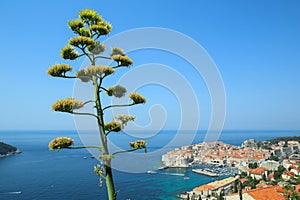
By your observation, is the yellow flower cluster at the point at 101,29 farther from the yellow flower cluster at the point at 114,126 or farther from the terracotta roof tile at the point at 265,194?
the terracotta roof tile at the point at 265,194

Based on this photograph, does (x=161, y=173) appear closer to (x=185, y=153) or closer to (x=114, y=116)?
(x=185, y=153)

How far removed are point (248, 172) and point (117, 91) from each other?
1045 inches

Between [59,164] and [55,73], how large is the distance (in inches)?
1153

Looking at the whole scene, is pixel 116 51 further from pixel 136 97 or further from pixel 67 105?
pixel 67 105

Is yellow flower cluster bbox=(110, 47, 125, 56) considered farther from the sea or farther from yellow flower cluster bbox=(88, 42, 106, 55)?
the sea

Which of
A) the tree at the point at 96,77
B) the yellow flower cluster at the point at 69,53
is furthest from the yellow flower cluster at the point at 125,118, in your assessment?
the yellow flower cluster at the point at 69,53

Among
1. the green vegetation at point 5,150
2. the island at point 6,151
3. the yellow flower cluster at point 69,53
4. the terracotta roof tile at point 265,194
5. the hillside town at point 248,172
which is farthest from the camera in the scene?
the green vegetation at point 5,150

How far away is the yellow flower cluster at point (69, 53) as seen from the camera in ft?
5.13

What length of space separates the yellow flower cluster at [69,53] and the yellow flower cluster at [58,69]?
0.08 metres

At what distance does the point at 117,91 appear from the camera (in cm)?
164

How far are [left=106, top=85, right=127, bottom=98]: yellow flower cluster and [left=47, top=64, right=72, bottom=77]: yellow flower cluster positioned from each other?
11.4 inches

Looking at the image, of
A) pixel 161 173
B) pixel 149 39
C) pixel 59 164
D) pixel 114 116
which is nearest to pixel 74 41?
pixel 114 116

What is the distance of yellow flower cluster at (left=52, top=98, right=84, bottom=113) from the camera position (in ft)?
4.66

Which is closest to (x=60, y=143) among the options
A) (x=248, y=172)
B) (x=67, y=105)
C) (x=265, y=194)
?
(x=67, y=105)
